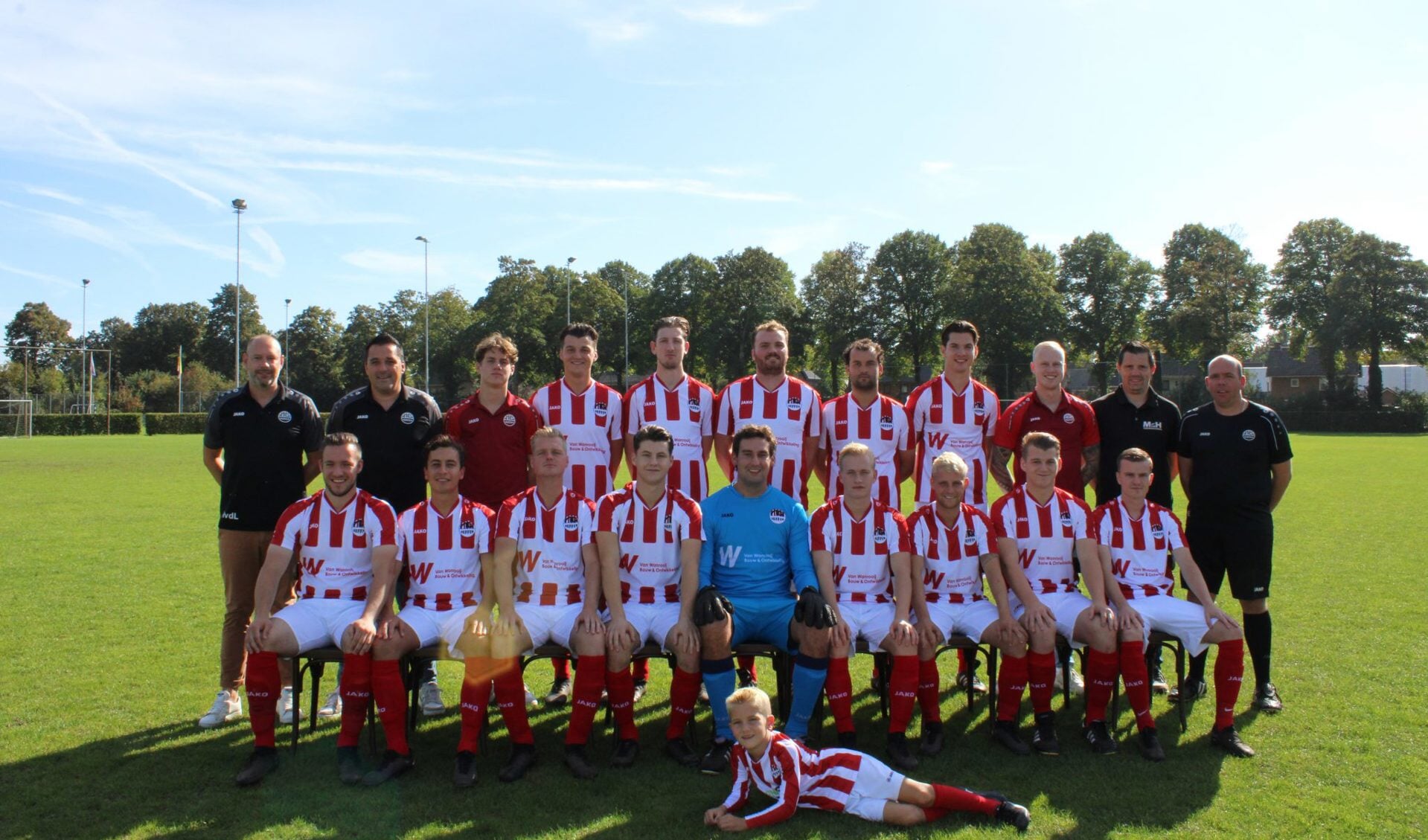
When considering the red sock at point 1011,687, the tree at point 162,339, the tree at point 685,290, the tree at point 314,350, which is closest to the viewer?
the red sock at point 1011,687

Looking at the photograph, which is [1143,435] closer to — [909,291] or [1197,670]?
[1197,670]

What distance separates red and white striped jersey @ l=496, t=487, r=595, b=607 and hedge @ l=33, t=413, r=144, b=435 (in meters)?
43.6

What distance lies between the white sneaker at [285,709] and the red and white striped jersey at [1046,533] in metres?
3.66

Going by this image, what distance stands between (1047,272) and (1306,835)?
48727 mm

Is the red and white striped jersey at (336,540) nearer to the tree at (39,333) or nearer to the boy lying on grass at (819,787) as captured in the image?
the boy lying on grass at (819,787)

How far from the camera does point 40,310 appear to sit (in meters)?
79.3

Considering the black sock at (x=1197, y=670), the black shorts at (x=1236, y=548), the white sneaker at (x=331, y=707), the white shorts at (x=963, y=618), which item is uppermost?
the black shorts at (x=1236, y=548)

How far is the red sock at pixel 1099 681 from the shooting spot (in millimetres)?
4047

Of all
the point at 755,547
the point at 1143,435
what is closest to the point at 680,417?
the point at 755,547

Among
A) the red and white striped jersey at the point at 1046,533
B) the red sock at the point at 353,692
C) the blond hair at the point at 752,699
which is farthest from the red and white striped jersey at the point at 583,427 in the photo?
the red and white striped jersey at the point at 1046,533

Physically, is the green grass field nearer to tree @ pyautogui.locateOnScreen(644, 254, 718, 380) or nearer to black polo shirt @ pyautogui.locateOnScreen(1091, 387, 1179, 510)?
black polo shirt @ pyautogui.locateOnScreen(1091, 387, 1179, 510)

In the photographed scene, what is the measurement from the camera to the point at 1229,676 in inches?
162

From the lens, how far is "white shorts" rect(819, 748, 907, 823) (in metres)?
3.32

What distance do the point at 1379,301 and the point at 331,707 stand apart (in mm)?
51391
